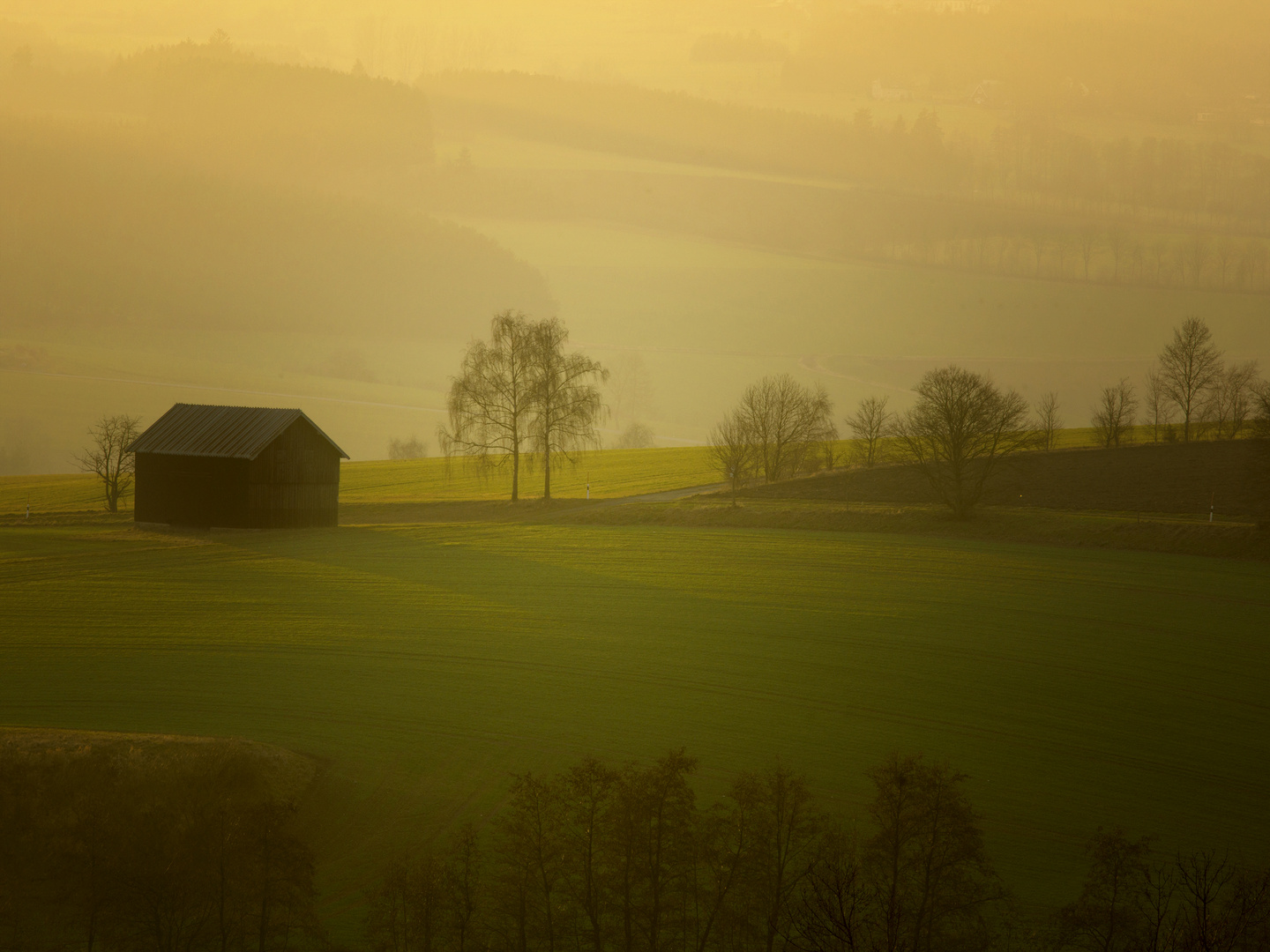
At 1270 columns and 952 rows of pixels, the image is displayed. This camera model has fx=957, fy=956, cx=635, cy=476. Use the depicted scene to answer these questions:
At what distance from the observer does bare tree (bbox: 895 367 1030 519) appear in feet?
163

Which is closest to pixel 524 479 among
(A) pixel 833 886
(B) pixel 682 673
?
(B) pixel 682 673

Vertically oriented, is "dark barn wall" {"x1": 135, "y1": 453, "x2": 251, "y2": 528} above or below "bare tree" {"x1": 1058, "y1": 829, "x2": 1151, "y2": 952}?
above

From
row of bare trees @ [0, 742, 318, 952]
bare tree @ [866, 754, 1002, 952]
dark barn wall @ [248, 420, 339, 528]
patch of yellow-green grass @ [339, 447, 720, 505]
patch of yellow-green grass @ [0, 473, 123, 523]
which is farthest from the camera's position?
patch of yellow-green grass @ [339, 447, 720, 505]

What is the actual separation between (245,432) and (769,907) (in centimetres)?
4074

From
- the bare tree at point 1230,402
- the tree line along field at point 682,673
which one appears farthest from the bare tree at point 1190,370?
the tree line along field at point 682,673

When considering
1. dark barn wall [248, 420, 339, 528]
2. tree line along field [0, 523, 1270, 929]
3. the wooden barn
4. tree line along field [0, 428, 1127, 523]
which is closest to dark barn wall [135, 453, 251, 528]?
the wooden barn

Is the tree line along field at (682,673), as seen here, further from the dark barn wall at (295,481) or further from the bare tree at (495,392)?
the bare tree at (495,392)

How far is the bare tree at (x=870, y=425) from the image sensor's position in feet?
218

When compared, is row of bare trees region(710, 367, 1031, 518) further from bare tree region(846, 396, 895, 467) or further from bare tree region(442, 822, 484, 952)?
bare tree region(442, 822, 484, 952)

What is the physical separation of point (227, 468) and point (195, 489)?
6.82 ft

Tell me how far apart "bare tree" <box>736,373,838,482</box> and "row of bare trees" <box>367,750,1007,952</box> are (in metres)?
50.2

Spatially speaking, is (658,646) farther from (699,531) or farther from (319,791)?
(699,531)

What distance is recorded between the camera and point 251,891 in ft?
41.9

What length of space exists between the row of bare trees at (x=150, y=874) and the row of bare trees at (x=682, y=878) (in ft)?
5.04
